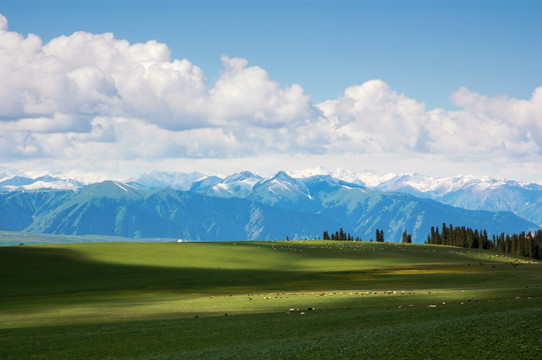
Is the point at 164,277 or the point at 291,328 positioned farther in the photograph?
the point at 164,277

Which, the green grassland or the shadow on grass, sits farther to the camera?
the shadow on grass

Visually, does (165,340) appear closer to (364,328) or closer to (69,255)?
(364,328)

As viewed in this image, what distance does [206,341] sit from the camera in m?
30.4

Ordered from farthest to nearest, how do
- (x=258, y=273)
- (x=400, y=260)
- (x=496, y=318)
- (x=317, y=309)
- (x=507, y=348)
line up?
(x=400, y=260)
(x=258, y=273)
(x=317, y=309)
(x=496, y=318)
(x=507, y=348)

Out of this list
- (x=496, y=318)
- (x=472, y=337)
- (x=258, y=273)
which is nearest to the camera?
(x=472, y=337)

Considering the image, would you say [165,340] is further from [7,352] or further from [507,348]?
[507,348]

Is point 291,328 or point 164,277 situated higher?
point 164,277

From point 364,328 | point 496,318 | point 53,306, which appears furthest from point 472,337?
point 53,306

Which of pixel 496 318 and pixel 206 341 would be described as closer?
pixel 496 318

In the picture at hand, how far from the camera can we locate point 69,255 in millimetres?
140500

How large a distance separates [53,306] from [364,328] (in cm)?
3844

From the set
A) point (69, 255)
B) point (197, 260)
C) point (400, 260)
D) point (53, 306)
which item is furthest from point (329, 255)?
point (53, 306)

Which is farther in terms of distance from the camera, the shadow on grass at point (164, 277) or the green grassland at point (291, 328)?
the shadow on grass at point (164, 277)

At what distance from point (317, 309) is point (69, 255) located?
11066 centimetres
